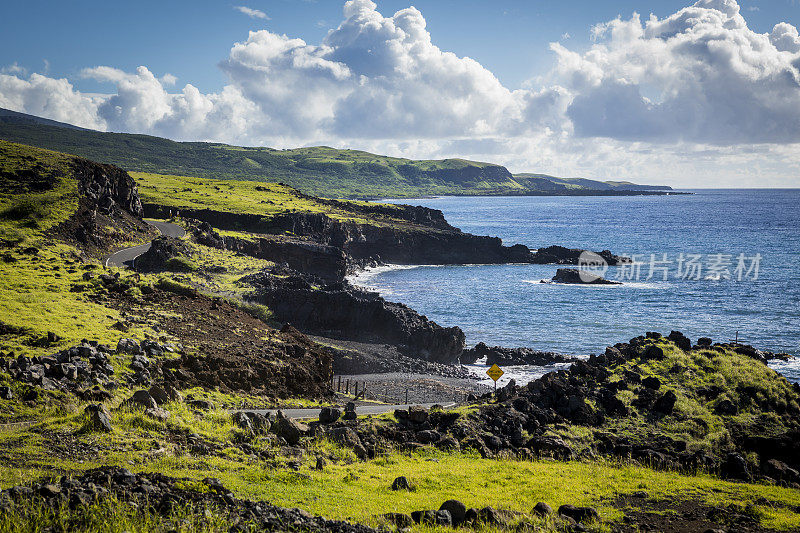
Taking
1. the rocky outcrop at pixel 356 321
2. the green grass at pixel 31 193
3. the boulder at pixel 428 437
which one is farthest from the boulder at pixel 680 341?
the green grass at pixel 31 193

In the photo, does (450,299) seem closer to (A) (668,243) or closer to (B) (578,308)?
(B) (578,308)

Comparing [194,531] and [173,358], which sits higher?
[194,531]

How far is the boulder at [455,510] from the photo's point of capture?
1508 cm

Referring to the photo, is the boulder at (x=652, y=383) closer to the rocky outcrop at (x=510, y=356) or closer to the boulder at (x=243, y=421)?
the boulder at (x=243, y=421)

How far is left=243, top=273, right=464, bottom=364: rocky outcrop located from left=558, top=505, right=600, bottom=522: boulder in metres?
44.5

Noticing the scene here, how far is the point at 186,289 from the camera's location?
45.9 m

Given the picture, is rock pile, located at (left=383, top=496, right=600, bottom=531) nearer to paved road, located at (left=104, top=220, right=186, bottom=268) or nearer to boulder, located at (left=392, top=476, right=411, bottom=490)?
boulder, located at (left=392, top=476, right=411, bottom=490)

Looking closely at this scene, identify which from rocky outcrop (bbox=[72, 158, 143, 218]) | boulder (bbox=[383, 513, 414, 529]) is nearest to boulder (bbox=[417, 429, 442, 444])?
boulder (bbox=[383, 513, 414, 529])

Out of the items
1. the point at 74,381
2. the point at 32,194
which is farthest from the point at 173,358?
the point at 32,194

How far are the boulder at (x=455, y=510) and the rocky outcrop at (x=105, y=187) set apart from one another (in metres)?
68.6

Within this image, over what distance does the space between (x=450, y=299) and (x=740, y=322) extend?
133 ft

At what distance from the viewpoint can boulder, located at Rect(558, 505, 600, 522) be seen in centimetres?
1587

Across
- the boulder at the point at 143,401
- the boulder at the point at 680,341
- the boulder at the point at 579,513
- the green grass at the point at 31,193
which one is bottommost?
the boulder at the point at 143,401

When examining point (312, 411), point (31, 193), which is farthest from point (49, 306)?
point (31, 193)
